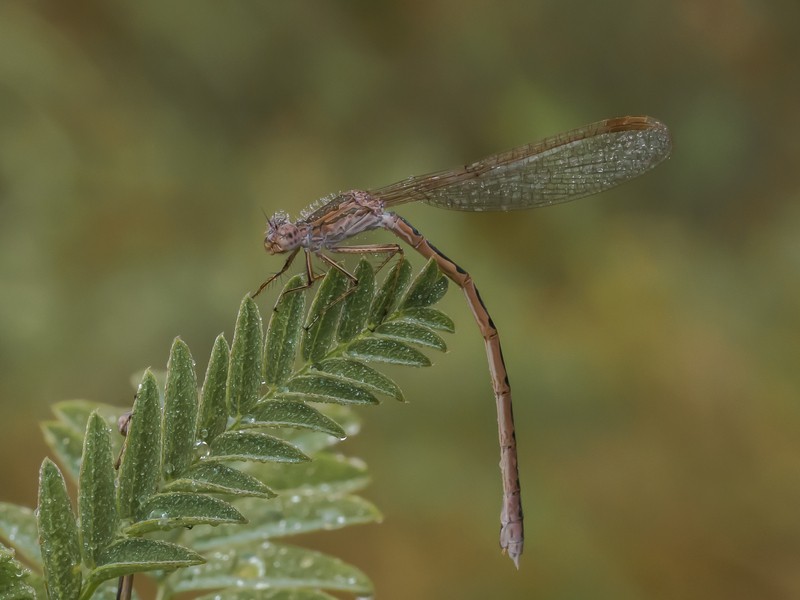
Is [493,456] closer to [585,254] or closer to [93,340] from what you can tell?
[585,254]

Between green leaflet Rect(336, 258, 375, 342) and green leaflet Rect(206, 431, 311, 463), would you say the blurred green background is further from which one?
green leaflet Rect(206, 431, 311, 463)

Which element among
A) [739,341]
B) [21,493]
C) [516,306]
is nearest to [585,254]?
[516,306]

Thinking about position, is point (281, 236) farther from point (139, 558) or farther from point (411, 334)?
point (139, 558)

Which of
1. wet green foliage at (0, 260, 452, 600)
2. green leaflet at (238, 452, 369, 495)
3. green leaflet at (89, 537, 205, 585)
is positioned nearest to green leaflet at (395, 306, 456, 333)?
wet green foliage at (0, 260, 452, 600)

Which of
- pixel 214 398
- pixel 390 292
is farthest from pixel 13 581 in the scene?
pixel 390 292

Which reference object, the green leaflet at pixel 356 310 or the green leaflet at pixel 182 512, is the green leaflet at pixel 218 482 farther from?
the green leaflet at pixel 356 310

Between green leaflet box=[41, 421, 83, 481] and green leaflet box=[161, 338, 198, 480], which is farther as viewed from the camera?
green leaflet box=[41, 421, 83, 481]
